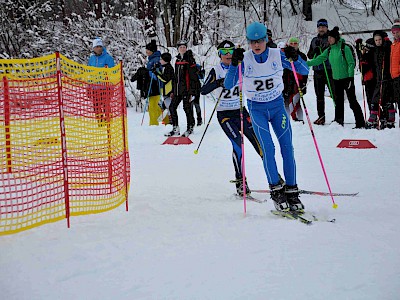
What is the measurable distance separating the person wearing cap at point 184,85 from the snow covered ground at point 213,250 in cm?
438

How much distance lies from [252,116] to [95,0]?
15.3 m

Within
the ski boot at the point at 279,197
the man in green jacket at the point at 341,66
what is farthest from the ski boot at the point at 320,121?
the ski boot at the point at 279,197

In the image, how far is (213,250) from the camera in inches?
144

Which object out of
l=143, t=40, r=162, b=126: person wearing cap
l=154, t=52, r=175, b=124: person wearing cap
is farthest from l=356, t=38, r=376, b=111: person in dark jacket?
l=143, t=40, r=162, b=126: person wearing cap

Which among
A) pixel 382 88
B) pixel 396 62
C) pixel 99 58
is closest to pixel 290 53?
pixel 396 62

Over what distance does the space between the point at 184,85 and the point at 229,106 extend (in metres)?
4.97

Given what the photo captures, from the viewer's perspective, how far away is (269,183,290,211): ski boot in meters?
4.57

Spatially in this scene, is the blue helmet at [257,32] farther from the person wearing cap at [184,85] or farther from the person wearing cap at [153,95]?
the person wearing cap at [153,95]

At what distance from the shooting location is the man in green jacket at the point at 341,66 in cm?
908

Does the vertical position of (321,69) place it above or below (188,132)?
above

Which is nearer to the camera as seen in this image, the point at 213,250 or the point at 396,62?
the point at 213,250

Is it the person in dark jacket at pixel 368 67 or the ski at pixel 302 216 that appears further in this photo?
the person in dark jacket at pixel 368 67

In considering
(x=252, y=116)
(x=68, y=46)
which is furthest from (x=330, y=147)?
(x=68, y=46)

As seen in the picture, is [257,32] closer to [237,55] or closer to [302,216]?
[237,55]
